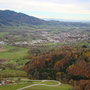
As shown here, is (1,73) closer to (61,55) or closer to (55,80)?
(55,80)

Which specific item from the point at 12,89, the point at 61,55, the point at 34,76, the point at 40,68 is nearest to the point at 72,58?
the point at 61,55

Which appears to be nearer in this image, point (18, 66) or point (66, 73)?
point (66, 73)

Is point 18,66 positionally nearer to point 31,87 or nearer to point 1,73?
point 1,73

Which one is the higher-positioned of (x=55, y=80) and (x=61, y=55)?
(x=61, y=55)

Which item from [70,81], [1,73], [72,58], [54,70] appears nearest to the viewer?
[70,81]

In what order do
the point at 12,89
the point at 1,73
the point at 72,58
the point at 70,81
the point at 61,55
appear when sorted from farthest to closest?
the point at 61,55
the point at 72,58
the point at 1,73
the point at 70,81
the point at 12,89

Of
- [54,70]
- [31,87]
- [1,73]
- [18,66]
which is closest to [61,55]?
[54,70]
